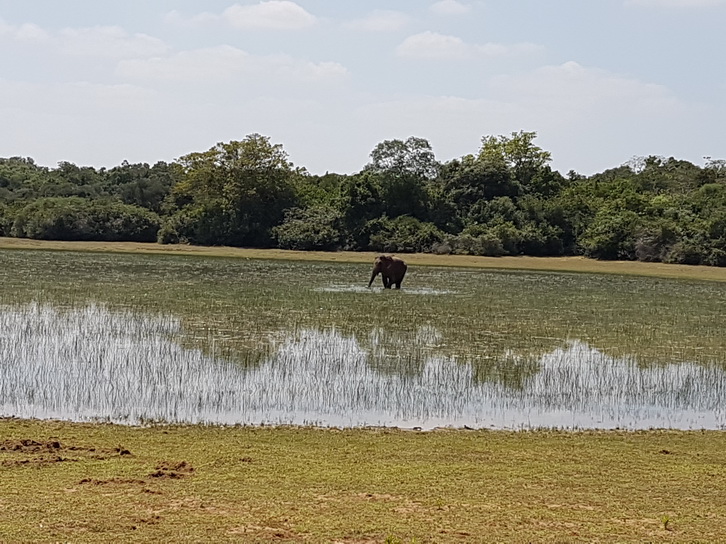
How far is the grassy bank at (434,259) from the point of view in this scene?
1984 inches

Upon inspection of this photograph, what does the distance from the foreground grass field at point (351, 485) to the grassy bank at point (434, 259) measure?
39.7 meters

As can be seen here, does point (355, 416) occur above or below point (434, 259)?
below

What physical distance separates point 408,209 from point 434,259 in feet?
31.5

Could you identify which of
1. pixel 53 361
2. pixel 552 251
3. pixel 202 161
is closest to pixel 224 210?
pixel 202 161

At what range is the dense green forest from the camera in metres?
57.6

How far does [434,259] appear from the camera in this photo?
56.5 m

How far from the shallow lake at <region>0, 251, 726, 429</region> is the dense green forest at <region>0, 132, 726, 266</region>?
2519cm

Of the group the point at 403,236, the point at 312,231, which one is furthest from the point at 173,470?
the point at 312,231

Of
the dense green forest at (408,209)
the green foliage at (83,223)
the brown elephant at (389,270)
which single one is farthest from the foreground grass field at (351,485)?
the green foliage at (83,223)

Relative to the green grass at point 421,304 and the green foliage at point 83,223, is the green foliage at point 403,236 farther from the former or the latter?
the green foliage at point 83,223

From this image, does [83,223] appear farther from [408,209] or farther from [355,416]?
[355,416]

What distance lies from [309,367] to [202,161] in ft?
179

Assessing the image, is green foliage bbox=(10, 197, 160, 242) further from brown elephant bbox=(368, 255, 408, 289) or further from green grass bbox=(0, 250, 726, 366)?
brown elephant bbox=(368, 255, 408, 289)

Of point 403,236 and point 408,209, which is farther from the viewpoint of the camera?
point 408,209
